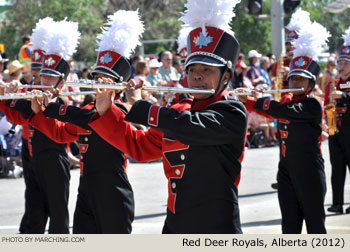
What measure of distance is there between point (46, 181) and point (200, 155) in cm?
322

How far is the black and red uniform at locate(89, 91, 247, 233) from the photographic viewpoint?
3.99 m

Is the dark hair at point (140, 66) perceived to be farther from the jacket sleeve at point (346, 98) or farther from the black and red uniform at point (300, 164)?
the black and red uniform at point (300, 164)

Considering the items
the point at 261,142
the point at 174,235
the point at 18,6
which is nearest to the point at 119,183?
the point at 174,235

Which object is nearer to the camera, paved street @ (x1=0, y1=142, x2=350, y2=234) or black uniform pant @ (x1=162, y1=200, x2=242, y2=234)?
black uniform pant @ (x1=162, y1=200, x2=242, y2=234)

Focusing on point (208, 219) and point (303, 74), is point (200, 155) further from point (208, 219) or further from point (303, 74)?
point (303, 74)

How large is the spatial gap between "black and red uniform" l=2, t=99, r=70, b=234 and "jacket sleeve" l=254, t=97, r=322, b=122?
2052 millimetres

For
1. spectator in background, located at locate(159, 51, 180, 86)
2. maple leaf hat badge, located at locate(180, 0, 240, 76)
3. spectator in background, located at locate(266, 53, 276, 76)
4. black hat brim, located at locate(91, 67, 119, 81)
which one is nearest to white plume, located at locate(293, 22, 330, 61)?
black hat brim, located at locate(91, 67, 119, 81)

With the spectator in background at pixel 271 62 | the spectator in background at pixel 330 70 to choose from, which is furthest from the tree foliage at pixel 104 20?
the spectator in background at pixel 271 62

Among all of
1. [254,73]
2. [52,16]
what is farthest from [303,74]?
[52,16]

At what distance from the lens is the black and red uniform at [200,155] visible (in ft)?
13.1

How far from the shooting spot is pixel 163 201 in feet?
33.2

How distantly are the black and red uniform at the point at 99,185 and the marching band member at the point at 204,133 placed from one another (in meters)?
1.42

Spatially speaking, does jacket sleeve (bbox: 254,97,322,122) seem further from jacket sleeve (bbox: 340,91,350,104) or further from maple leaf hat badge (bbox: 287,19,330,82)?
jacket sleeve (bbox: 340,91,350,104)

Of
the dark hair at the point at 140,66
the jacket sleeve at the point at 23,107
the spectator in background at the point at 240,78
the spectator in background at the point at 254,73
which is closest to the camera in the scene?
the jacket sleeve at the point at 23,107
